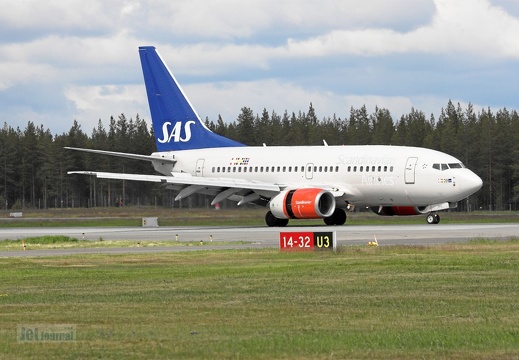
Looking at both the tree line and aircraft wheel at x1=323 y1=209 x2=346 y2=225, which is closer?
aircraft wheel at x1=323 y1=209 x2=346 y2=225

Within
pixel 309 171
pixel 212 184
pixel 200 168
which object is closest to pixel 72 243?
pixel 212 184

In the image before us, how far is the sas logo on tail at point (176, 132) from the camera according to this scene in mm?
66188

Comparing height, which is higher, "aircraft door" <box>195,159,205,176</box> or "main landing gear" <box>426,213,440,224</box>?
"aircraft door" <box>195,159,205,176</box>

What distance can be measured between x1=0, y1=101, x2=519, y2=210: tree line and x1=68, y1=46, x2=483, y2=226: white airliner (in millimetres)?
61094

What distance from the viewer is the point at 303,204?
5519cm

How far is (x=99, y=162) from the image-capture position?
147 m

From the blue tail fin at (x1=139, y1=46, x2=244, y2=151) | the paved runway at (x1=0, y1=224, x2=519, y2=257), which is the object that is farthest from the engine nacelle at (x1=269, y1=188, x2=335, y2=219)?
the blue tail fin at (x1=139, y1=46, x2=244, y2=151)

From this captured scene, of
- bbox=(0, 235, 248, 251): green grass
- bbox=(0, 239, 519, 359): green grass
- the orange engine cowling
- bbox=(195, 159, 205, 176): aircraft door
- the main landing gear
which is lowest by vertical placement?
bbox=(0, 239, 519, 359): green grass

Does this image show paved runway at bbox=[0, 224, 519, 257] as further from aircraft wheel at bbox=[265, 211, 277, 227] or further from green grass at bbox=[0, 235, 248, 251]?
aircraft wheel at bbox=[265, 211, 277, 227]

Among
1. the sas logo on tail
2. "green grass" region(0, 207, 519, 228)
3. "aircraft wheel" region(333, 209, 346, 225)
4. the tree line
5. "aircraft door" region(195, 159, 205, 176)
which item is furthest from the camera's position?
the tree line

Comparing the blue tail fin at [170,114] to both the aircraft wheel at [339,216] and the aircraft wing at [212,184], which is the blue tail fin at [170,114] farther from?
the aircraft wheel at [339,216]

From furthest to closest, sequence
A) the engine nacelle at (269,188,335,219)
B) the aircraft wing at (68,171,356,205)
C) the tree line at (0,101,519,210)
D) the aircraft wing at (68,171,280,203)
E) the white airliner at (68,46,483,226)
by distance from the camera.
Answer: the tree line at (0,101,519,210), the aircraft wing at (68,171,280,203), the aircraft wing at (68,171,356,205), the white airliner at (68,46,483,226), the engine nacelle at (269,188,335,219)

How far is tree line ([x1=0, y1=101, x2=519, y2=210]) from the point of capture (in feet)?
417

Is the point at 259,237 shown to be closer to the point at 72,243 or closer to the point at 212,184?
the point at 72,243
